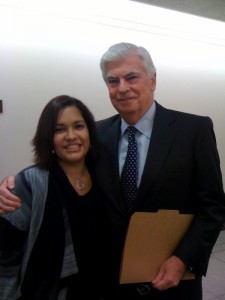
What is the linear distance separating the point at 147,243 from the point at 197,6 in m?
2.20

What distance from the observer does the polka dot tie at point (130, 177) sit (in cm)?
125

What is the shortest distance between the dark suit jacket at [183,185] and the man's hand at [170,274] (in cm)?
3

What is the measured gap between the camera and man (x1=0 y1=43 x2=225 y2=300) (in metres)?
1.14

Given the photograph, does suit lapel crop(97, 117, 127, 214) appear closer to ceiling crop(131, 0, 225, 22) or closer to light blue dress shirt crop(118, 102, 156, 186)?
light blue dress shirt crop(118, 102, 156, 186)

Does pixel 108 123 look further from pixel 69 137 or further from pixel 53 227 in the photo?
pixel 53 227

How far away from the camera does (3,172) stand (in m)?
2.83

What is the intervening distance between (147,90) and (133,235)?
2.04 feet

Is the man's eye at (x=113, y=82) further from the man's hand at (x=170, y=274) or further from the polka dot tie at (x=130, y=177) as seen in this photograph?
the man's hand at (x=170, y=274)

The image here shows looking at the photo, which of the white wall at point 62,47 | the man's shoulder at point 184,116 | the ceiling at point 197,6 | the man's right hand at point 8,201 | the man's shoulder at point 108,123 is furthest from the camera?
the white wall at point 62,47

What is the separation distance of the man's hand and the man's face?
1.90 ft

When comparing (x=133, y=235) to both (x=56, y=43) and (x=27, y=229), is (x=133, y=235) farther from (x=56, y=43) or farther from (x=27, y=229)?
(x=56, y=43)

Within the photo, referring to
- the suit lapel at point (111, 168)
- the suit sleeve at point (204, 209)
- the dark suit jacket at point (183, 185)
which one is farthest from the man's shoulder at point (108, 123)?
the suit sleeve at point (204, 209)

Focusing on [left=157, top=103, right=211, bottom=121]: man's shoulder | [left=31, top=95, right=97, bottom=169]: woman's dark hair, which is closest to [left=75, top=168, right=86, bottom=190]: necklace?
[left=31, top=95, right=97, bottom=169]: woman's dark hair

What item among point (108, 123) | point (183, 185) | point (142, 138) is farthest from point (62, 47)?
Result: point (183, 185)
